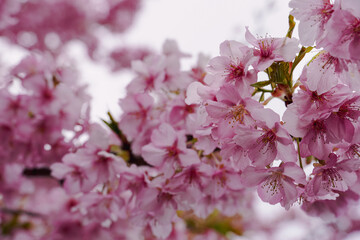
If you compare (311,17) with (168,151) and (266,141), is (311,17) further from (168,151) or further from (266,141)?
(168,151)

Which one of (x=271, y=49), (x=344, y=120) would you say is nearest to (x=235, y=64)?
(x=271, y=49)

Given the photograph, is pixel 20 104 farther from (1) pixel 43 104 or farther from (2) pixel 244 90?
(2) pixel 244 90

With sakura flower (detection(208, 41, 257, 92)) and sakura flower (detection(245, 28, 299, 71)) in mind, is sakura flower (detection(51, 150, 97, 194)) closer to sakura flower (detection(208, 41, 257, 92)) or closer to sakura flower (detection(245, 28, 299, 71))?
sakura flower (detection(208, 41, 257, 92))

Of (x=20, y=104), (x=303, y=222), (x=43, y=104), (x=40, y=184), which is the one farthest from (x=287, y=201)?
(x=303, y=222)

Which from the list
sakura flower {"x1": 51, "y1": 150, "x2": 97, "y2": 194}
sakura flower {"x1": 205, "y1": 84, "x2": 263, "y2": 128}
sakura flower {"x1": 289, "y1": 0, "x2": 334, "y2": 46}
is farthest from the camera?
sakura flower {"x1": 51, "y1": 150, "x2": 97, "y2": 194}

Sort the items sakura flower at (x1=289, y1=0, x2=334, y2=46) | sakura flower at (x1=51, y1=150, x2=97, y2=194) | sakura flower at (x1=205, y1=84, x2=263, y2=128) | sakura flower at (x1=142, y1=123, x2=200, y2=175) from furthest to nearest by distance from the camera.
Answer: sakura flower at (x1=51, y1=150, x2=97, y2=194) → sakura flower at (x1=142, y1=123, x2=200, y2=175) → sakura flower at (x1=205, y1=84, x2=263, y2=128) → sakura flower at (x1=289, y1=0, x2=334, y2=46)

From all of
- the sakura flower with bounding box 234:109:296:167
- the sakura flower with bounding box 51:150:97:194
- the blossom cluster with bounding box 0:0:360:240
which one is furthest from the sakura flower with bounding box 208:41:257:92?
the sakura flower with bounding box 51:150:97:194

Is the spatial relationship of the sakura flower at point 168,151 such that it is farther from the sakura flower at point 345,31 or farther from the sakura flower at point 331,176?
the sakura flower at point 345,31
